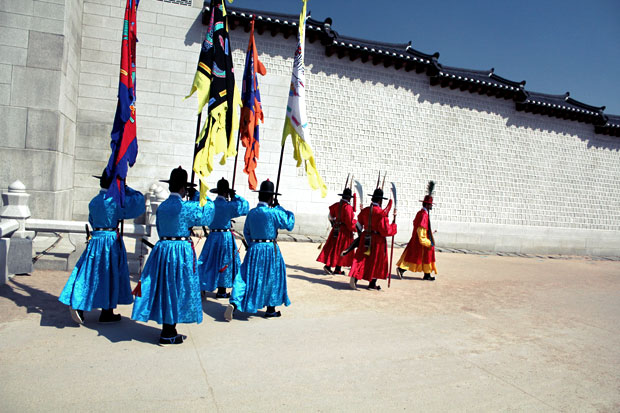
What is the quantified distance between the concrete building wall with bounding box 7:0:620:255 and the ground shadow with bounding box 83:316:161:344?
731 centimetres

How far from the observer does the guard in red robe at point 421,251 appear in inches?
325

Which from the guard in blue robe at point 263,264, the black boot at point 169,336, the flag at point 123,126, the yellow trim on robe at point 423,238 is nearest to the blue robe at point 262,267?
the guard in blue robe at point 263,264

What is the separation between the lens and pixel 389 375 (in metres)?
3.53

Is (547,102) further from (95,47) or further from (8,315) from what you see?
(8,315)

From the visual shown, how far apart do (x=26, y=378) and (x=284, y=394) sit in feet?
5.92

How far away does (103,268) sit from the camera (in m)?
4.27

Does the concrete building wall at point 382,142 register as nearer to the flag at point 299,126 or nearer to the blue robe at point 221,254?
the flag at point 299,126

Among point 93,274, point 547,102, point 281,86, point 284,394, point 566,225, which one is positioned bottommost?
point 284,394

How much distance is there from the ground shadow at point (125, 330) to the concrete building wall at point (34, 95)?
5.56 meters

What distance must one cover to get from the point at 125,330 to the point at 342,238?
448 cm

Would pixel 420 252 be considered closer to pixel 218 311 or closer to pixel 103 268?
pixel 218 311

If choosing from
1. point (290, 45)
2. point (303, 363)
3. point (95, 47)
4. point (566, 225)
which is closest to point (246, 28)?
point (290, 45)

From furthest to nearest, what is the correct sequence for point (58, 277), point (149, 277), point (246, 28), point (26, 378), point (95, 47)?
point (246, 28), point (95, 47), point (58, 277), point (149, 277), point (26, 378)

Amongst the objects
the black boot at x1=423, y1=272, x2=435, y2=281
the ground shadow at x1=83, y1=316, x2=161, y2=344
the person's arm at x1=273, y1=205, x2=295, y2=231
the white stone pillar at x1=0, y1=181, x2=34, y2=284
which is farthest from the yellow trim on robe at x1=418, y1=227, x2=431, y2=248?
the white stone pillar at x1=0, y1=181, x2=34, y2=284
